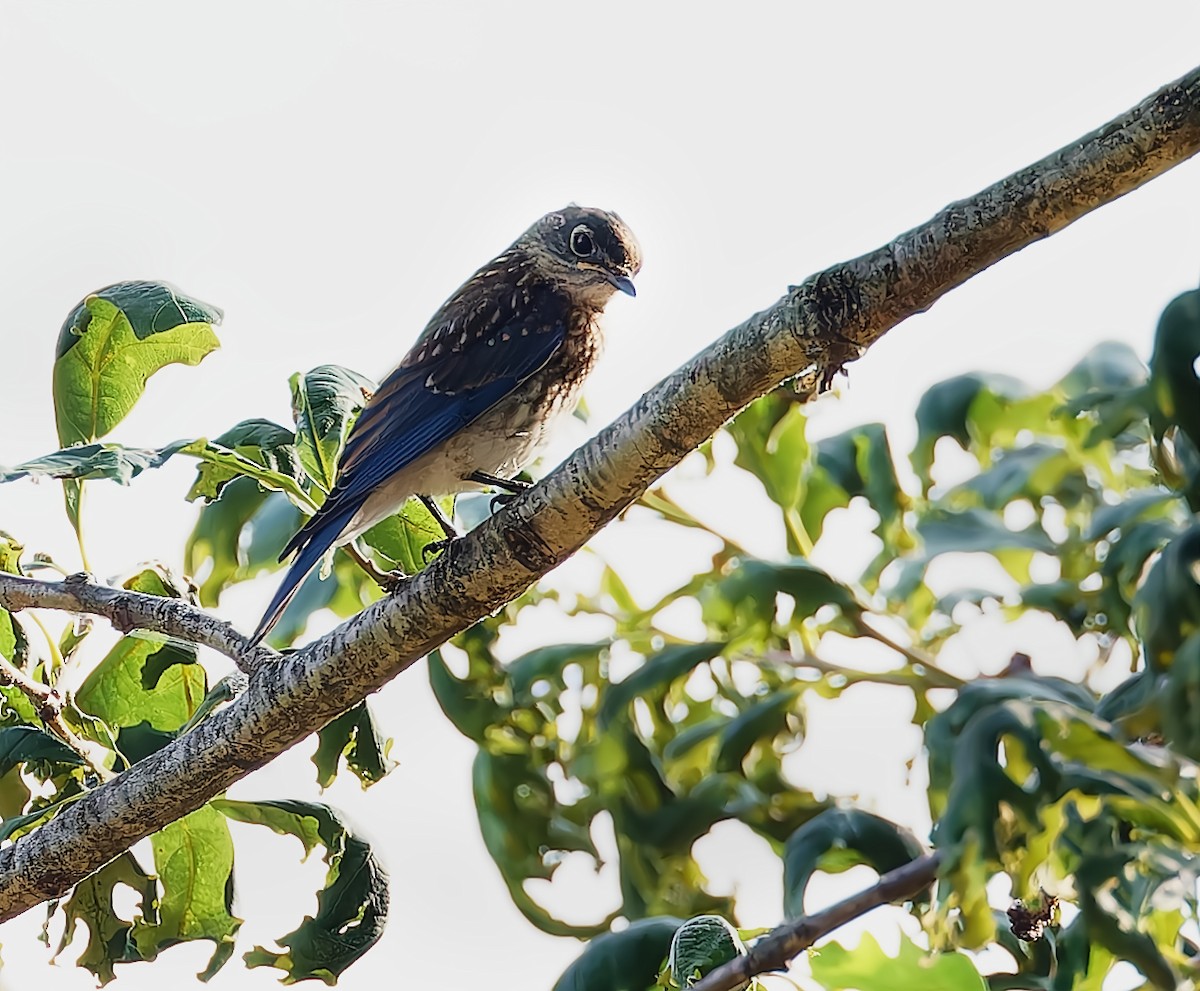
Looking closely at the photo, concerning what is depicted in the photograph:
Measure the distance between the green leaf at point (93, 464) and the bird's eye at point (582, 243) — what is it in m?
1.35

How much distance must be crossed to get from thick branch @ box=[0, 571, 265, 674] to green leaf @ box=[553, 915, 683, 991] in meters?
0.58

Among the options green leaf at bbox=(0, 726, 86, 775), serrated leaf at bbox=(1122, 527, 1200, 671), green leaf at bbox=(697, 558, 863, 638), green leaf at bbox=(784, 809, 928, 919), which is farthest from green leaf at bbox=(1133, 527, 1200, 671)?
green leaf at bbox=(0, 726, 86, 775)

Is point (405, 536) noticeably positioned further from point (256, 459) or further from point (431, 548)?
point (256, 459)

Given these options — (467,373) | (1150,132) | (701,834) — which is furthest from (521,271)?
(1150,132)

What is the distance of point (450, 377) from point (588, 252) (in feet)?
1.52

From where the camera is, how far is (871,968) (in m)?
2.08

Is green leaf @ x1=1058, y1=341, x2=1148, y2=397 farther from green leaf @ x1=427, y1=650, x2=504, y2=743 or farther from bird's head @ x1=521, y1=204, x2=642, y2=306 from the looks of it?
green leaf @ x1=427, y1=650, x2=504, y2=743

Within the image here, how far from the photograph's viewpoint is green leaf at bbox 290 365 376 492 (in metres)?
2.09

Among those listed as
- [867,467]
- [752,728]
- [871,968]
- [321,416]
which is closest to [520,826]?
[752,728]

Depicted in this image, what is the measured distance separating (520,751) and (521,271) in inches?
35.1

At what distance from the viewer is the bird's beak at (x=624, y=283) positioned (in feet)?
9.78

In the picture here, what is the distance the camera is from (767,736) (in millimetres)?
2748

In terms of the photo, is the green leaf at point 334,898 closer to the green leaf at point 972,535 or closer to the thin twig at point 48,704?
the thin twig at point 48,704

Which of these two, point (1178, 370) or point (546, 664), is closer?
point (1178, 370)
